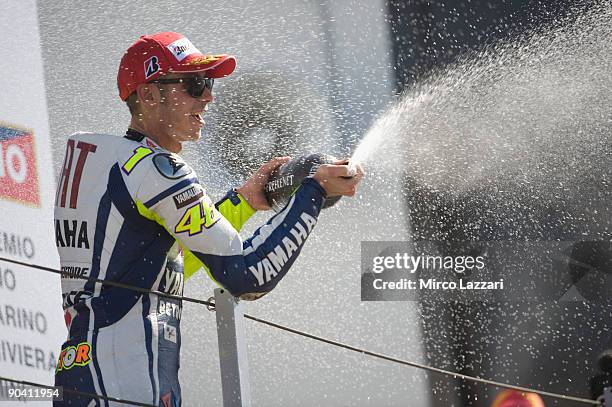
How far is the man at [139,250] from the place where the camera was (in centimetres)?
189

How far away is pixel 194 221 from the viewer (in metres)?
1.89

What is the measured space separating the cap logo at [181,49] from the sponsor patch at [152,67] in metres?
0.04

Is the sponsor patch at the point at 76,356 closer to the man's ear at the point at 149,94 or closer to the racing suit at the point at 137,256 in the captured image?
the racing suit at the point at 137,256

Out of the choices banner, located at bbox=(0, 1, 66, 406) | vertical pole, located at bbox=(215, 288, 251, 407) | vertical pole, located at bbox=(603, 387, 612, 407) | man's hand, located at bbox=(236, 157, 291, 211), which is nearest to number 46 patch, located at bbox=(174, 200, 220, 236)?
vertical pole, located at bbox=(215, 288, 251, 407)

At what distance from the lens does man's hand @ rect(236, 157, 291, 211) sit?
240cm

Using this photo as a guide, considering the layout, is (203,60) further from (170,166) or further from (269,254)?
(269,254)

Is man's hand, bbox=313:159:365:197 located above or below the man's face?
below

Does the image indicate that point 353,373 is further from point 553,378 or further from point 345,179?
point 345,179

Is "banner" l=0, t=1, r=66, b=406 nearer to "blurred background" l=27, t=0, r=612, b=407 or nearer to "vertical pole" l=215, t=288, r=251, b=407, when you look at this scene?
"blurred background" l=27, t=0, r=612, b=407

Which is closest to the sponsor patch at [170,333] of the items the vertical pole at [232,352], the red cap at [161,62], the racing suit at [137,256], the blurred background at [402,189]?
the racing suit at [137,256]

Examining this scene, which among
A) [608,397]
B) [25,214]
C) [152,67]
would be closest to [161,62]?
[152,67]

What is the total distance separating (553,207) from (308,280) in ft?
3.79

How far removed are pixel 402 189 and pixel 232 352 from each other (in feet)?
9.55

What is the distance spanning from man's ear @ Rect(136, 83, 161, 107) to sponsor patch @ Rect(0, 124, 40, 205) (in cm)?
129
